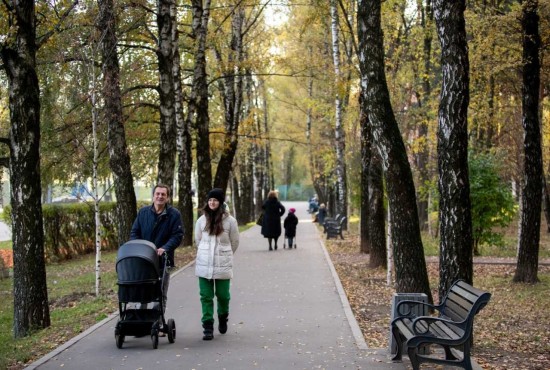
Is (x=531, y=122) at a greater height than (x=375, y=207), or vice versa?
(x=531, y=122)

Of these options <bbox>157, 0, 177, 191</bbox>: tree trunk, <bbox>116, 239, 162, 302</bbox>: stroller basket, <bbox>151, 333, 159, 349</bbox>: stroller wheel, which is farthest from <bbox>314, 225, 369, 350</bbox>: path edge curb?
<bbox>157, 0, 177, 191</bbox>: tree trunk

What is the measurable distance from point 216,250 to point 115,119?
261 inches

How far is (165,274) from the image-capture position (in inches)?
342

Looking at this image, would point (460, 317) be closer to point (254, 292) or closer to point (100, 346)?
point (100, 346)

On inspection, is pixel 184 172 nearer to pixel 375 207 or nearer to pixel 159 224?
pixel 375 207

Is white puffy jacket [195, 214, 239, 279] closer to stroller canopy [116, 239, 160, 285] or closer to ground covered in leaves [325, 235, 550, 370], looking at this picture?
stroller canopy [116, 239, 160, 285]

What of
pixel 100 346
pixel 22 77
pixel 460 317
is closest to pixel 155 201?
pixel 100 346

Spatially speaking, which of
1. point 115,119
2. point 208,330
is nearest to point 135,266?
point 208,330

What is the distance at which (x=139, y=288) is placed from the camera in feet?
26.9

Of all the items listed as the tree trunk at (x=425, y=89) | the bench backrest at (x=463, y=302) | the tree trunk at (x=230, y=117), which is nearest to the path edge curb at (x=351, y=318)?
the bench backrest at (x=463, y=302)

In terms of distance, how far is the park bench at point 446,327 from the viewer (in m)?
Result: 6.79

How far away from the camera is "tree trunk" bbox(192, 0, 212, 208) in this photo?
2189 cm

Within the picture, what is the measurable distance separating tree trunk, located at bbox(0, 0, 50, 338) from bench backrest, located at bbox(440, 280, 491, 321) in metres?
5.76

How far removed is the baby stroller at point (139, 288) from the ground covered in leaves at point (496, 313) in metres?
2.72
